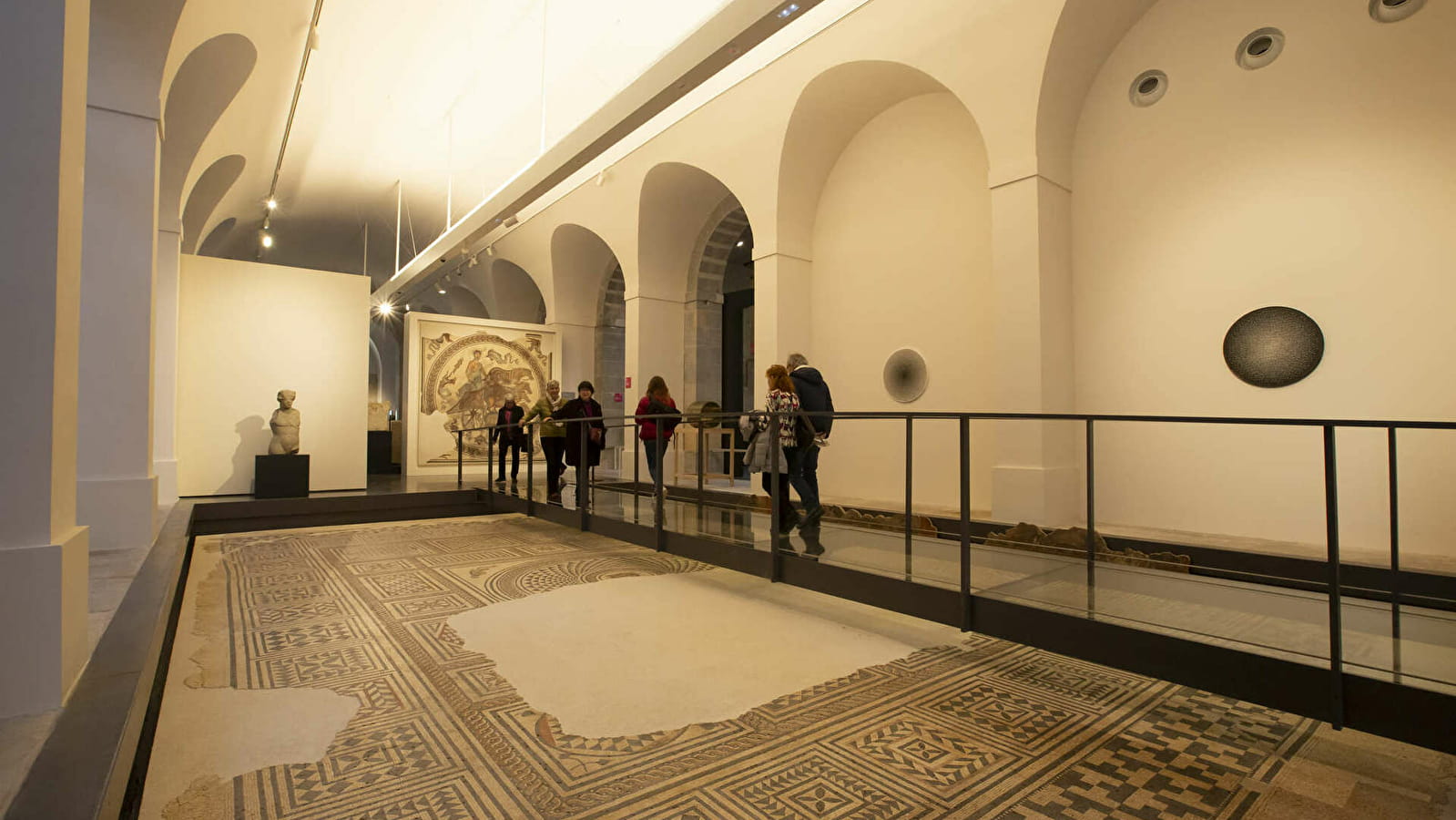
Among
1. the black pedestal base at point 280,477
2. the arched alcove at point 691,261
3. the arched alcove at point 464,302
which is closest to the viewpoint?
the black pedestal base at point 280,477

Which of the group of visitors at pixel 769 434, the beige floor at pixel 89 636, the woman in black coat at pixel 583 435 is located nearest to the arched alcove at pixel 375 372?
the group of visitors at pixel 769 434

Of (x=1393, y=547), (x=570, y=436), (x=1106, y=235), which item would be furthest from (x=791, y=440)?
(x=1106, y=235)

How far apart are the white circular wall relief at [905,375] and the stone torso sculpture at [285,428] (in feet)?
25.3

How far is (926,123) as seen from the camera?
27.2ft

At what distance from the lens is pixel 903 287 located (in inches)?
336

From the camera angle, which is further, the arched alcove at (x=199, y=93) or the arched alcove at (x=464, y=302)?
the arched alcove at (x=464, y=302)

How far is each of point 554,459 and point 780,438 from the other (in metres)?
3.97

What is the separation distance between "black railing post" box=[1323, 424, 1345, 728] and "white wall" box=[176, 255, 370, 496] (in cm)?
1073

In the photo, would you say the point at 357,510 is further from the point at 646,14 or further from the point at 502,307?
the point at 502,307

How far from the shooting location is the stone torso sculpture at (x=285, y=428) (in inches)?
356

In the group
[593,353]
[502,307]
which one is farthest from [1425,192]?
[502,307]

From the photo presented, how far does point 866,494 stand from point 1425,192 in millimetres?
5188

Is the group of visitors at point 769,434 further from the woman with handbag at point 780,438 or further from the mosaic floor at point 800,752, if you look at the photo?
the mosaic floor at point 800,752

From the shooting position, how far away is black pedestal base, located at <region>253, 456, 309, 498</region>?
8703 millimetres
